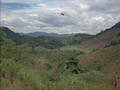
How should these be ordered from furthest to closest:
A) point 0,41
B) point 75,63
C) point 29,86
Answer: point 75,63 → point 0,41 → point 29,86

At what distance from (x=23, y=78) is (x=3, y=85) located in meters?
1.09

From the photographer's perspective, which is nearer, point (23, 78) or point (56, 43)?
point (23, 78)

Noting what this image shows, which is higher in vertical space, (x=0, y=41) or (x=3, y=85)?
(x=0, y=41)

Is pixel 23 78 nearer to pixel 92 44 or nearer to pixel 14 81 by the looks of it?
pixel 14 81

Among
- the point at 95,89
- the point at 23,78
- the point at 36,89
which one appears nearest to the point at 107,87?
the point at 95,89

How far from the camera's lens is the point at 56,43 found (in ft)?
600

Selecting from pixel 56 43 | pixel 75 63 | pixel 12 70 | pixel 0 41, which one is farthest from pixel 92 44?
pixel 12 70

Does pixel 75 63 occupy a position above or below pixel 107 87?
below

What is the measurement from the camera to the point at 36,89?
545 centimetres

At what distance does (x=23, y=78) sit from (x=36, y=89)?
33.3 inches

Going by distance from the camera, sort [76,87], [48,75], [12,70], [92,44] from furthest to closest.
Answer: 1. [92,44]
2. [48,75]
3. [12,70]
4. [76,87]

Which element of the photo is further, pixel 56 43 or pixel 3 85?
pixel 56 43

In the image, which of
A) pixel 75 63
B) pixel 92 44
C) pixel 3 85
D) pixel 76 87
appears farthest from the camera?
pixel 92 44

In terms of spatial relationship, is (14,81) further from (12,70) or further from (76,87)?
(76,87)
